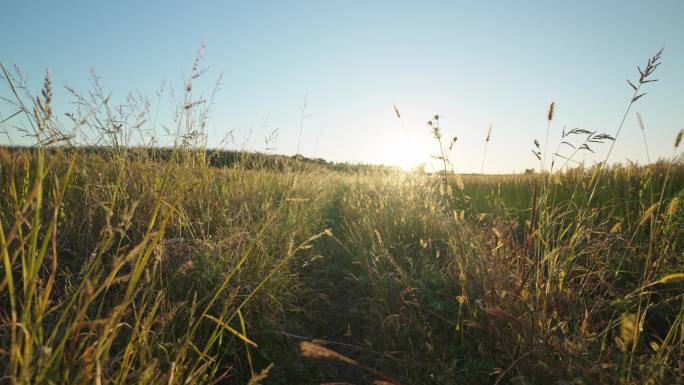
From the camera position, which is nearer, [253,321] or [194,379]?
[194,379]

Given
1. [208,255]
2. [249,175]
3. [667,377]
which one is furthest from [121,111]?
[667,377]

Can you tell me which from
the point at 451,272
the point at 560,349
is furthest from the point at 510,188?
the point at 560,349

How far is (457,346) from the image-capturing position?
6.26 ft

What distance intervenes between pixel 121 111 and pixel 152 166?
49 cm

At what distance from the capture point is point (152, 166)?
116 inches

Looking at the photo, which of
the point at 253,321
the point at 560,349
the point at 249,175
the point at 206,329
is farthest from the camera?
the point at 249,175

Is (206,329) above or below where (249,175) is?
below

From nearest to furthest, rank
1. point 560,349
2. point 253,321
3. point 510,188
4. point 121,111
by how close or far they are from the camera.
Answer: point 560,349
point 253,321
point 121,111
point 510,188

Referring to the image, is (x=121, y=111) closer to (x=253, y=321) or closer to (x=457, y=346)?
(x=253, y=321)

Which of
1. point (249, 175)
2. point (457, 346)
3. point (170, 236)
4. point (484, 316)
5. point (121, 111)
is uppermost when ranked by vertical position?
point (121, 111)

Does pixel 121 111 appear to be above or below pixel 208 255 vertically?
above

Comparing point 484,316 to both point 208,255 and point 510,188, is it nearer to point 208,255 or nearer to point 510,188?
point 208,255

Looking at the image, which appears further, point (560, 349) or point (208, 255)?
point (208, 255)

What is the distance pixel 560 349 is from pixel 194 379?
141 centimetres
